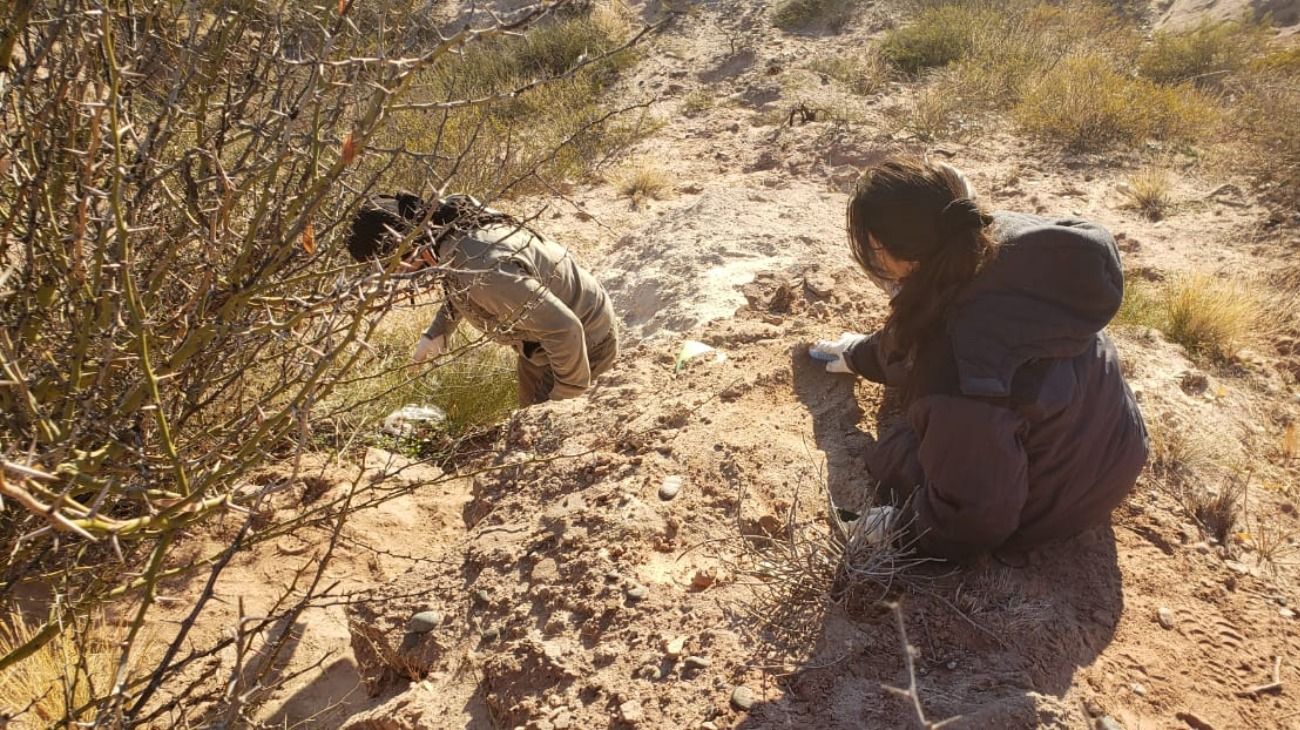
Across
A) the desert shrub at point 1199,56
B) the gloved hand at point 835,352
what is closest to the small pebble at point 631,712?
the gloved hand at point 835,352

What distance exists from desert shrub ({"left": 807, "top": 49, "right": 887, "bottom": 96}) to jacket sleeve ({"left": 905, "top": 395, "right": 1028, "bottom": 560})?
6250 mm

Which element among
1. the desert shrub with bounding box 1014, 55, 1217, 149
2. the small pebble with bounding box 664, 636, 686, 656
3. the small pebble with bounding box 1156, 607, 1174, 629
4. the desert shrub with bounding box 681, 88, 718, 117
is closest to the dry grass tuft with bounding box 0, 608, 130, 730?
the small pebble with bounding box 664, 636, 686, 656

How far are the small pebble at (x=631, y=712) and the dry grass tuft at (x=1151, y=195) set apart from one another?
4731 mm

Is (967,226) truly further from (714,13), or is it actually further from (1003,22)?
(714,13)

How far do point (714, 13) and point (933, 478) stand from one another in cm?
918

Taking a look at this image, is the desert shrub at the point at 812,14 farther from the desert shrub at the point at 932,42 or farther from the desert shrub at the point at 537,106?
the desert shrub at the point at 537,106

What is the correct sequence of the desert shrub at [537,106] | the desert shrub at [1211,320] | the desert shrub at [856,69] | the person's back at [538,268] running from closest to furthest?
the person's back at [538,268] → the desert shrub at [1211,320] → the desert shrub at [537,106] → the desert shrub at [856,69]

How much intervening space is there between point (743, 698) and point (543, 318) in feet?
5.08

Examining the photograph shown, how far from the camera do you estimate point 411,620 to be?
2.34 metres

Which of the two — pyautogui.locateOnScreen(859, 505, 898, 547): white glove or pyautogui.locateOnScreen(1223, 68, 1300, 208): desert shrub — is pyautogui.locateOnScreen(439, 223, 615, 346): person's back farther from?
pyautogui.locateOnScreen(1223, 68, 1300, 208): desert shrub

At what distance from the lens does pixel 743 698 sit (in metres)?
1.80

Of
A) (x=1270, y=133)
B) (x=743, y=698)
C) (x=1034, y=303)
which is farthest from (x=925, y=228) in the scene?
(x=1270, y=133)

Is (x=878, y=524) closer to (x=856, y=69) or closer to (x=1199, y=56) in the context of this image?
(x=856, y=69)

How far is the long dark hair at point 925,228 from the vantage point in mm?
1848
